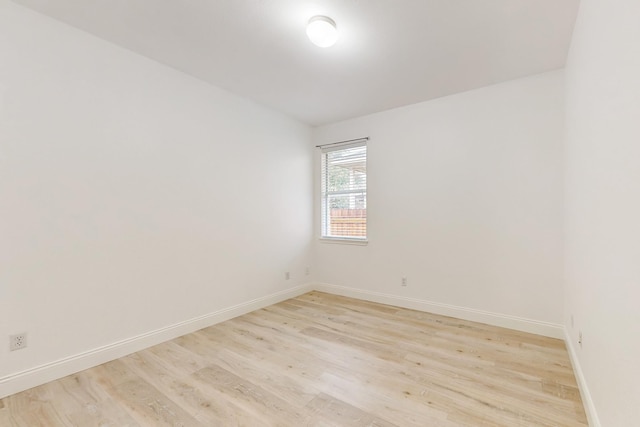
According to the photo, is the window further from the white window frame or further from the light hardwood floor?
the light hardwood floor

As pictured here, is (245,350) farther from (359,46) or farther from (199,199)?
(359,46)

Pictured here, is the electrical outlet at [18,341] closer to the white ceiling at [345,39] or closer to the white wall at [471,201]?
the white ceiling at [345,39]

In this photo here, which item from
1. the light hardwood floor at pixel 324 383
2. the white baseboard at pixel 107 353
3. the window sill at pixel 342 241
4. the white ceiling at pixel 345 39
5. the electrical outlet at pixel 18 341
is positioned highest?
the white ceiling at pixel 345 39

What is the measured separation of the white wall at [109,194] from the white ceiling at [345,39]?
0.28 metres

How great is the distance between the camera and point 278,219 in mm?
3916

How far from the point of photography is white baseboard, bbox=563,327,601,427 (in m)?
1.50

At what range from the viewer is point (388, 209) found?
378cm

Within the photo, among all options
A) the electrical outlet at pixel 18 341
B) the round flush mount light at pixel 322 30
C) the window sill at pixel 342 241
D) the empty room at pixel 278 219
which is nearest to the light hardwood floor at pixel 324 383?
the empty room at pixel 278 219

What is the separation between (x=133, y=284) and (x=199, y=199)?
0.98 metres

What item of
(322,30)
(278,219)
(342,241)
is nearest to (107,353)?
(278,219)

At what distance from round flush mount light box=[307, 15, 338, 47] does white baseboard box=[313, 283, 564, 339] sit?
2961 mm

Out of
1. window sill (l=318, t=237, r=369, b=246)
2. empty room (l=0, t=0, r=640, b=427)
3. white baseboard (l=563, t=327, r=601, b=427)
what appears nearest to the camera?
white baseboard (l=563, t=327, r=601, b=427)

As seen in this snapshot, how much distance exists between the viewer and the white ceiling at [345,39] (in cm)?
195

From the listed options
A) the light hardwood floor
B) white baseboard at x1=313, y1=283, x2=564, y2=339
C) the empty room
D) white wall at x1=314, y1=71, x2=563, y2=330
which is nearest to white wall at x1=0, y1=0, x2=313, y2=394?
the empty room
